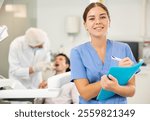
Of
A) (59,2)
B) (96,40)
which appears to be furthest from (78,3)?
(96,40)

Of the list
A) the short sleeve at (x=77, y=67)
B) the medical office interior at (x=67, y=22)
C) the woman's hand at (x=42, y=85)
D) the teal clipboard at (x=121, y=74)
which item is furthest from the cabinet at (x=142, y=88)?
the woman's hand at (x=42, y=85)

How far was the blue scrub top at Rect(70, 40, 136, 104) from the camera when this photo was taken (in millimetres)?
934

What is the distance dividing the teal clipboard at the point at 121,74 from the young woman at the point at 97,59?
0.02m

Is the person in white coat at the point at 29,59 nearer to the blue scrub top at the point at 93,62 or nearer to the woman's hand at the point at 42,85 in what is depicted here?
the woman's hand at the point at 42,85

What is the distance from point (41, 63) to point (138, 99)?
451 mm

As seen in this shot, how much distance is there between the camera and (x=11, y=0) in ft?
3.68

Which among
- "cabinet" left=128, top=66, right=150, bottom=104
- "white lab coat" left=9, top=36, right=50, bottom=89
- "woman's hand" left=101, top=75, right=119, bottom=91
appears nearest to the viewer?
"woman's hand" left=101, top=75, right=119, bottom=91

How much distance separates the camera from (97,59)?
968 mm

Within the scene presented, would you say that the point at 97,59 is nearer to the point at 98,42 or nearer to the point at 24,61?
the point at 98,42

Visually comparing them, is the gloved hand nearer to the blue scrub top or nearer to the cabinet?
the blue scrub top

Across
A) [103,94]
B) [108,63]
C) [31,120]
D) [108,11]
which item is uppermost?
[108,11]

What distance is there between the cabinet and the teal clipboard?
101 mm

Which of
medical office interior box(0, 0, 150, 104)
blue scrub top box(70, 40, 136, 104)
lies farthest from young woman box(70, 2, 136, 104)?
medical office interior box(0, 0, 150, 104)

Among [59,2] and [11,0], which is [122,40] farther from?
[11,0]
